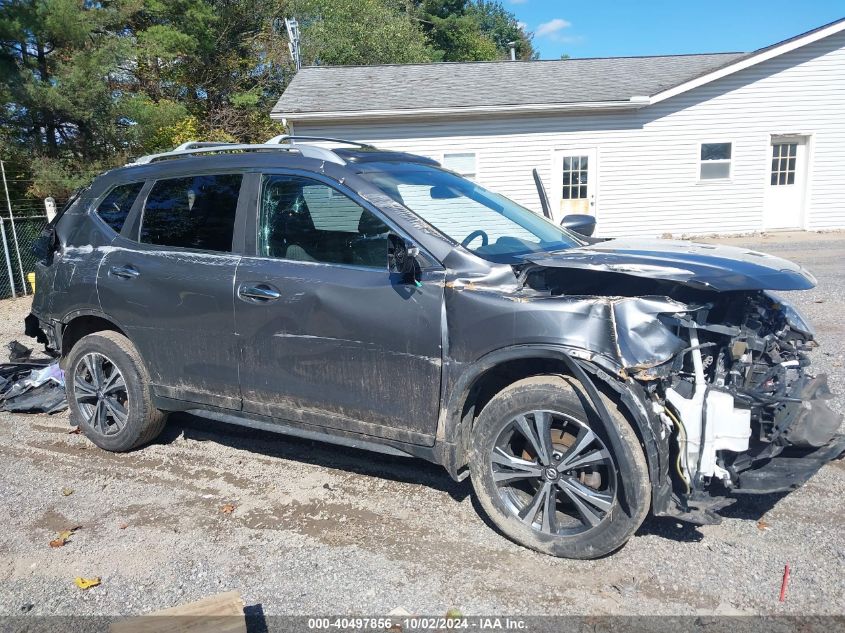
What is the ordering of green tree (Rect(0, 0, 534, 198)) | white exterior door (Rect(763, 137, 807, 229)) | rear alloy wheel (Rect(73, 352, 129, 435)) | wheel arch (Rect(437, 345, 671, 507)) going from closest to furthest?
wheel arch (Rect(437, 345, 671, 507)) < rear alloy wheel (Rect(73, 352, 129, 435)) < white exterior door (Rect(763, 137, 807, 229)) < green tree (Rect(0, 0, 534, 198))

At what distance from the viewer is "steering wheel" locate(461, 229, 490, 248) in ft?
12.3

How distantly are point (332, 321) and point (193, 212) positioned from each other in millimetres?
1366

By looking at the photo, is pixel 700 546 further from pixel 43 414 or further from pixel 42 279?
pixel 43 414

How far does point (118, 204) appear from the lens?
479cm

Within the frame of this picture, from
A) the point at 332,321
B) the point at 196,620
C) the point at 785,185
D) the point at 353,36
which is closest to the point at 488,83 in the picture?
the point at 785,185

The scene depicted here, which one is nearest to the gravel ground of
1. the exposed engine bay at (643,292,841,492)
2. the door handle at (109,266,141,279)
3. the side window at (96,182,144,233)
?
the exposed engine bay at (643,292,841,492)

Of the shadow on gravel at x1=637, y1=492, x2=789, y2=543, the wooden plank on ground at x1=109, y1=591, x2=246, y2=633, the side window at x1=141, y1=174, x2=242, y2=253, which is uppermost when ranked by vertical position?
the side window at x1=141, y1=174, x2=242, y2=253

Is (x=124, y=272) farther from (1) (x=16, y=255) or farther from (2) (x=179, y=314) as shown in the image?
(1) (x=16, y=255)

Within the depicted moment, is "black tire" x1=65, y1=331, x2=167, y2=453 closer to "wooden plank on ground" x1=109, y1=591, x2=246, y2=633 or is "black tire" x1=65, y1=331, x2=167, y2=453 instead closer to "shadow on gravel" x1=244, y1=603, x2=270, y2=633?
"shadow on gravel" x1=244, y1=603, x2=270, y2=633

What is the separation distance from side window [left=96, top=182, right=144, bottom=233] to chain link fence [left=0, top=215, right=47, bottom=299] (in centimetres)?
840

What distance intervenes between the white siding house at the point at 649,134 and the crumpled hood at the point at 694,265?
40.3 feet

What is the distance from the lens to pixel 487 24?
5900cm

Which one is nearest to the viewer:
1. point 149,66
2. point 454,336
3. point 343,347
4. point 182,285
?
point 454,336

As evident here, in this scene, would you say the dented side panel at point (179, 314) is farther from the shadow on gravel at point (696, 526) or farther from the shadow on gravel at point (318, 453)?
the shadow on gravel at point (696, 526)
